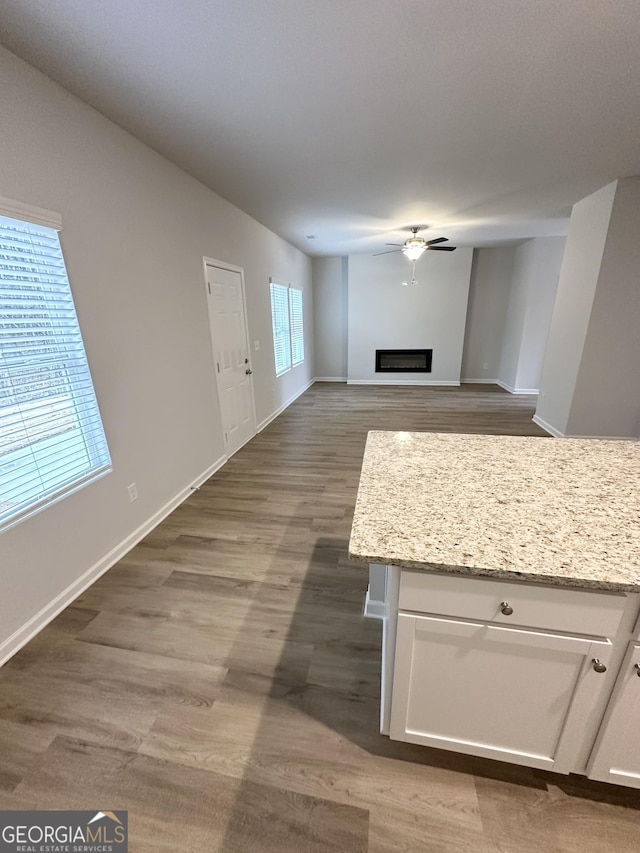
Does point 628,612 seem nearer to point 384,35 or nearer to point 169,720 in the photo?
point 169,720

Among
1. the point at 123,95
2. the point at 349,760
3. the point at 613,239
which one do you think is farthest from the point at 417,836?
the point at 613,239

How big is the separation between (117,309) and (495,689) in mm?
2667

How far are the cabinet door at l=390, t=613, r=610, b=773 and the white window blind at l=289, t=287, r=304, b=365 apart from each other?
18.3 ft

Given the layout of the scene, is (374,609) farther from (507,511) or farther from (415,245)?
(415,245)

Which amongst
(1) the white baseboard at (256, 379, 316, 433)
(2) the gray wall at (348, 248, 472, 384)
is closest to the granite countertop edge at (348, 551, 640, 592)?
(1) the white baseboard at (256, 379, 316, 433)

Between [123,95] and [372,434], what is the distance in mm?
2292

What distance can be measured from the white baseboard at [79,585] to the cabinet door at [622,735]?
7.83 ft

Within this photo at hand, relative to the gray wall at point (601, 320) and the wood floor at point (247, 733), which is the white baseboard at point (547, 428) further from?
the wood floor at point (247, 733)

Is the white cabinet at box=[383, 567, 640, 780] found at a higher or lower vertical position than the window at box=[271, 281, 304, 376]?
lower

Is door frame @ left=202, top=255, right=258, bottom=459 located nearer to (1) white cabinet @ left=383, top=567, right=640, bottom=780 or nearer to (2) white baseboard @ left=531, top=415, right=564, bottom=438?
(1) white cabinet @ left=383, top=567, right=640, bottom=780

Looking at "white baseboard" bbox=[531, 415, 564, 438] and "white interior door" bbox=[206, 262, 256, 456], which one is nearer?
"white interior door" bbox=[206, 262, 256, 456]

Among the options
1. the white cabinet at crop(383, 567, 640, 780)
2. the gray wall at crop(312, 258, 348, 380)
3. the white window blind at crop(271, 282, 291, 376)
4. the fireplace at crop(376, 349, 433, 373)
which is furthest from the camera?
the gray wall at crop(312, 258, 348, 380)

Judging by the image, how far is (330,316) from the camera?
304 inches

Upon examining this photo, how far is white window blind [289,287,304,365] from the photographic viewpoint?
20.0ft
